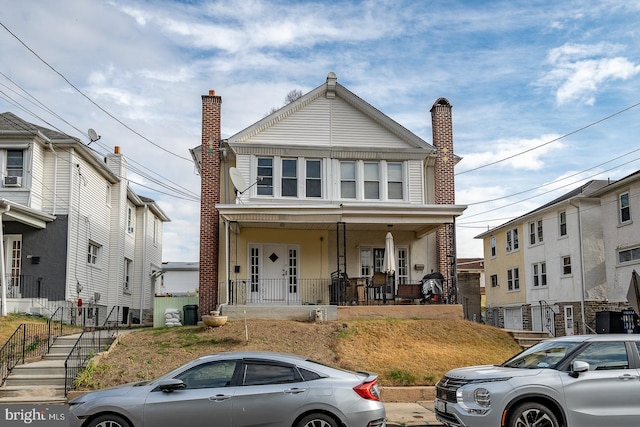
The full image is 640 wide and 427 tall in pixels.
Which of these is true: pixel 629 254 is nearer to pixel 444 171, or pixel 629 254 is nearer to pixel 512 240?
pixel 444 171

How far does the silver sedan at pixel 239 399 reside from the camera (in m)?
8.23

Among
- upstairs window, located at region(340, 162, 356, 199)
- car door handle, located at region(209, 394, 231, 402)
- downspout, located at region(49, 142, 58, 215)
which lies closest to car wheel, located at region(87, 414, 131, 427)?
car door handle, located at region(209, 394, 231, 402)

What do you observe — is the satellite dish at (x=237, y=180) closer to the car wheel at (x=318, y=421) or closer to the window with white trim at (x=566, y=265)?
the car wheel at (x=318, y=421)

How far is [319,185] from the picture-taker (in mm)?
21812

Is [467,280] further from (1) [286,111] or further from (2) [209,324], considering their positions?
(2) [209,324]

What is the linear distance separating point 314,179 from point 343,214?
263 centimetres

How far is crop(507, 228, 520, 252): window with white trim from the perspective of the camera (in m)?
40.6

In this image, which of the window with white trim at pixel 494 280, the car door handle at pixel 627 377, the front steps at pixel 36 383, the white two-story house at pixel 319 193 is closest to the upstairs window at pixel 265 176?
the white two-story house at pixel 319 193

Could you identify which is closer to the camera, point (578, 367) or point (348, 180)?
point (578, 367)

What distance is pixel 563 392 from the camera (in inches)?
344

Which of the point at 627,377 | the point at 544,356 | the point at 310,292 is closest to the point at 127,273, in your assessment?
the point at 310,292

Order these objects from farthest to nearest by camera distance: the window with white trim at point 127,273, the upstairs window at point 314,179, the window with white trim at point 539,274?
the window with white trim at point 539,274, the window with white trim at point 127,273, the upstairs window at point 314,179

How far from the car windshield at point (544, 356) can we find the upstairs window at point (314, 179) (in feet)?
40.5

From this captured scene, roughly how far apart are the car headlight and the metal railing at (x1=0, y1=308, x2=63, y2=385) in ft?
32.7
